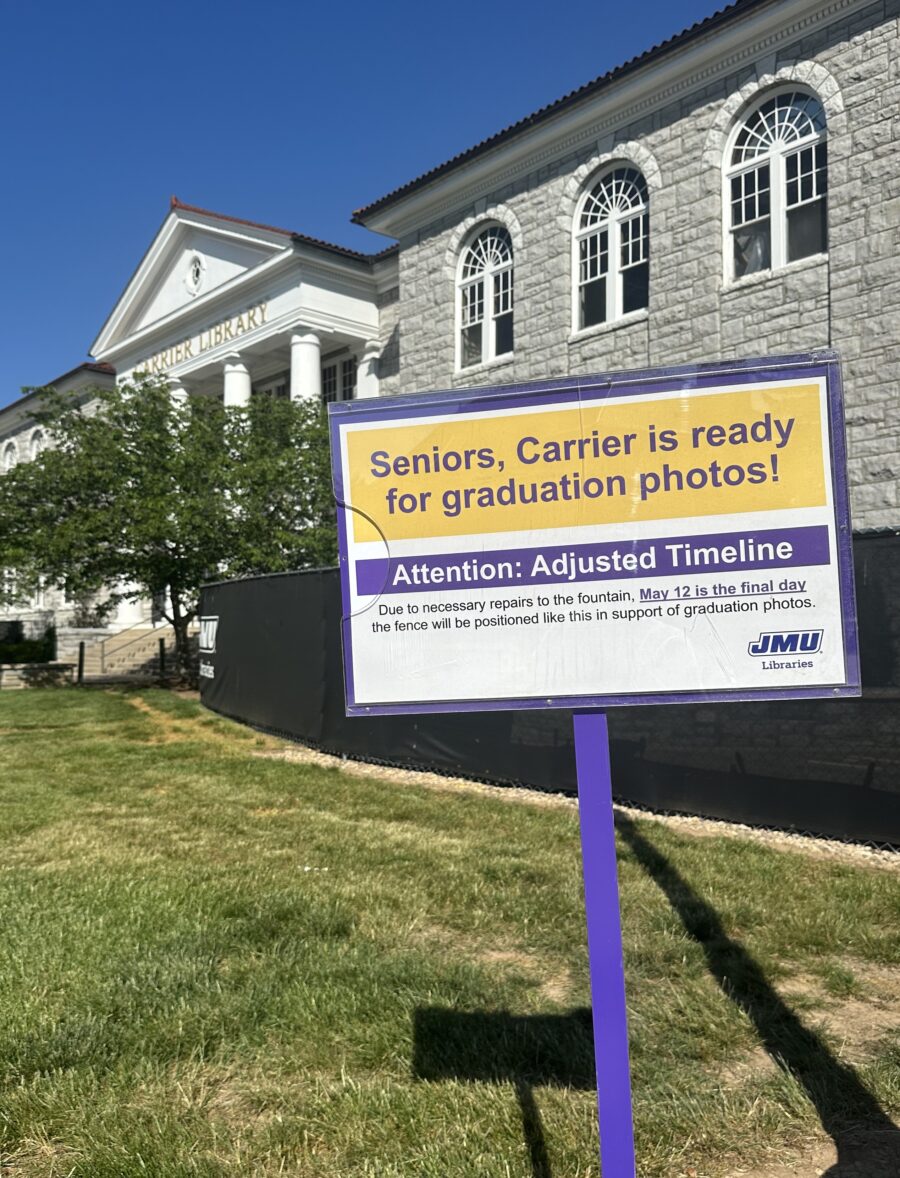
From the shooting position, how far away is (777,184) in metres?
13.9

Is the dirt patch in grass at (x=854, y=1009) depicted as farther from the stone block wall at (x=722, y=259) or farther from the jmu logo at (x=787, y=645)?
the stone block wall at (x=722, y=259)

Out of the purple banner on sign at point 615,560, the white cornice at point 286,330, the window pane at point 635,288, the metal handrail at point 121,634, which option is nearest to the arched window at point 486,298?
the window pane at point 635,288

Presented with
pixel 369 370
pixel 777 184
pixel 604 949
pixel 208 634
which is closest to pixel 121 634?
pixel 369 370

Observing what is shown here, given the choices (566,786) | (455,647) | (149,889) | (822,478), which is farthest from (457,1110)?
(566,786)

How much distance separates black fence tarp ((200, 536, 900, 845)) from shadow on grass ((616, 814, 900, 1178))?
199 cm

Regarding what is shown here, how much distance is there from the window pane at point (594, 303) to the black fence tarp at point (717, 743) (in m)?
8.05

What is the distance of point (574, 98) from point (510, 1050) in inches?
647

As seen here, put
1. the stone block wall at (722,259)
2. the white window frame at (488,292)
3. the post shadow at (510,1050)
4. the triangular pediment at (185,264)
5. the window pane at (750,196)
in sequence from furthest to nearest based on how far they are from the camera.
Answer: the triangular pediment at (185,264)
the white window frame at (488,292)
the window pane at (750,196)
the stone block wall at (722,259)
the post shadow at (510,1050)

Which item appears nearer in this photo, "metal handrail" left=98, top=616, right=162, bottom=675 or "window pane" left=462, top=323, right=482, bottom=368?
"window pane" left=462, top=323, right=482, bottom=368

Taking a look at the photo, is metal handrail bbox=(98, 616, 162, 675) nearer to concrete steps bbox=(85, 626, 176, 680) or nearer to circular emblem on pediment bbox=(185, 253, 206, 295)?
concrete steps bbox=(85, 626, 176, 680)

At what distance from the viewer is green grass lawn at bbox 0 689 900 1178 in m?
2.91

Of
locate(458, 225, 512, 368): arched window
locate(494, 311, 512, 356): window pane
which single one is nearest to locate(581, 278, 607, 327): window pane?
locate(458, 225, 512, 368): arched window

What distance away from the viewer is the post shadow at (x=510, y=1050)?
3.27 m

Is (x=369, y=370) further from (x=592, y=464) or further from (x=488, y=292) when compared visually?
(x=592, y=464)
